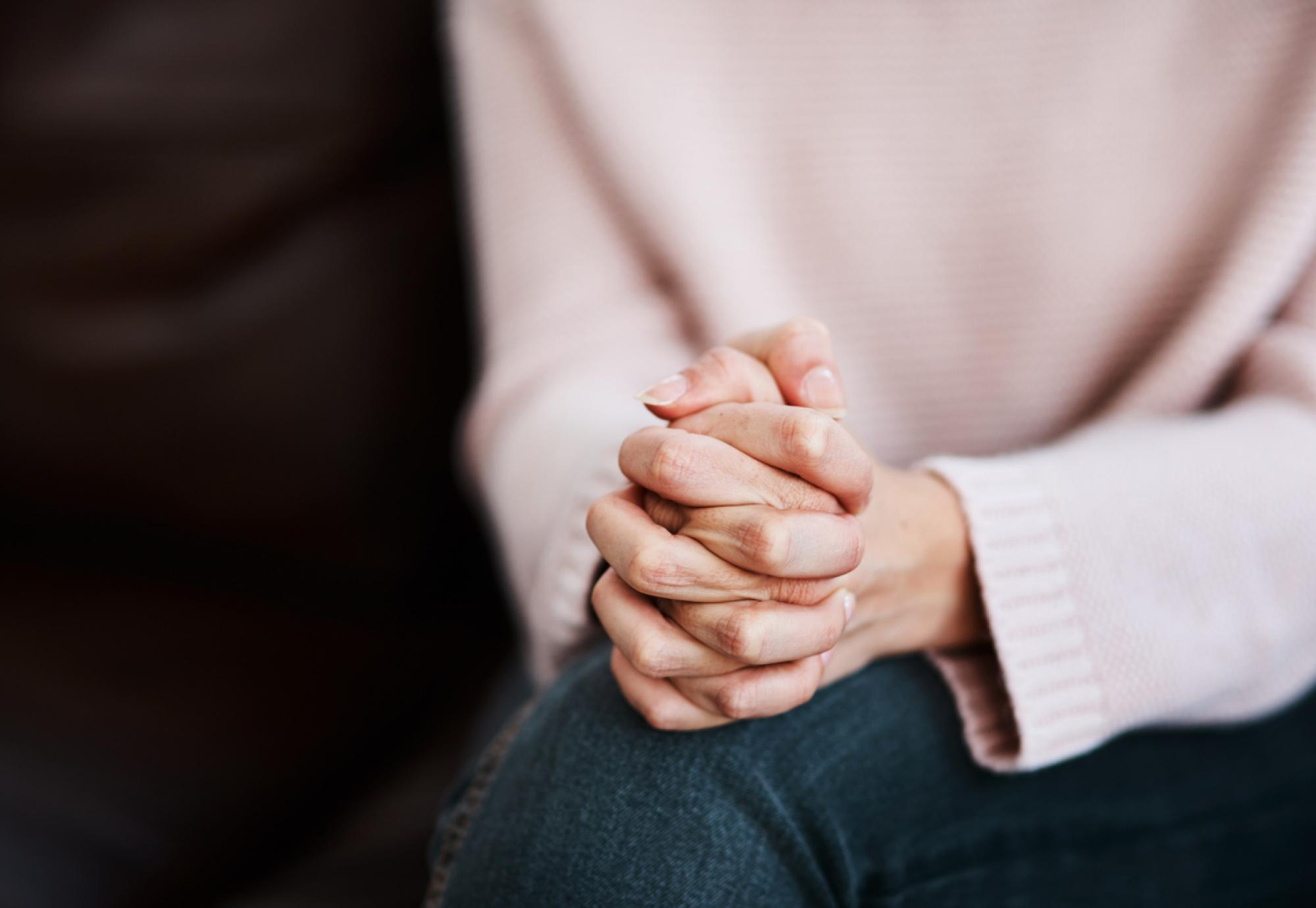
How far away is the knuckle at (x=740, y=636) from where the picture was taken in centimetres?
40

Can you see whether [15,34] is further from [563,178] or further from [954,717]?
[954,717]

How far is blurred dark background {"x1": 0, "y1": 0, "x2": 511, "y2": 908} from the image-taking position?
0.77 metres

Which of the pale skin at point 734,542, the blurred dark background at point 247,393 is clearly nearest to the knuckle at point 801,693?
the pale skin at point 734,542

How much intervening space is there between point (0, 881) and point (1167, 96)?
97 cm

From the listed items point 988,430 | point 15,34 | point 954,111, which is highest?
point 15,34

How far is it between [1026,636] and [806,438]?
0.60 feet

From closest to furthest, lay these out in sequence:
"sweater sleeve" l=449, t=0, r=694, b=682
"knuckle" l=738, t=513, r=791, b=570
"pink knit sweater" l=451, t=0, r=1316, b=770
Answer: "knuckle" l=738, t=513, r=791, b=570 < "pink knit sweater" l=451, t=0, r=1316, b=770 < "sweater sleeve" l=449, t=0, r=694, b=682

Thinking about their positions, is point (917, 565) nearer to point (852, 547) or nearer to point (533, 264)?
point (852, 547)

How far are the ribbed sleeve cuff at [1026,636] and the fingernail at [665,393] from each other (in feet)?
0.56

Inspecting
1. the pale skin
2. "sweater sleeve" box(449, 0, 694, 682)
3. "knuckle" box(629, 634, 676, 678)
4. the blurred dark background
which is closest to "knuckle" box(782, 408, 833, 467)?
the pale skin

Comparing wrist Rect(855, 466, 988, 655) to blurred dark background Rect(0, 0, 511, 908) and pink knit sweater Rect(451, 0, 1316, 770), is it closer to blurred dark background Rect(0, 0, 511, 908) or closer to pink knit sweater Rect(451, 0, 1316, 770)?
pink knit sweater Rect(451, 0, 1316, 770)

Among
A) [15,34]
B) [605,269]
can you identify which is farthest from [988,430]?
[15,34]

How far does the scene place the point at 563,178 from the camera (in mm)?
755

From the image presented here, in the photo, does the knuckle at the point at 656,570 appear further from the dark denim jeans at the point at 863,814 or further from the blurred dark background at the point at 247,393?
the blurred dark background at the point at 247,393
